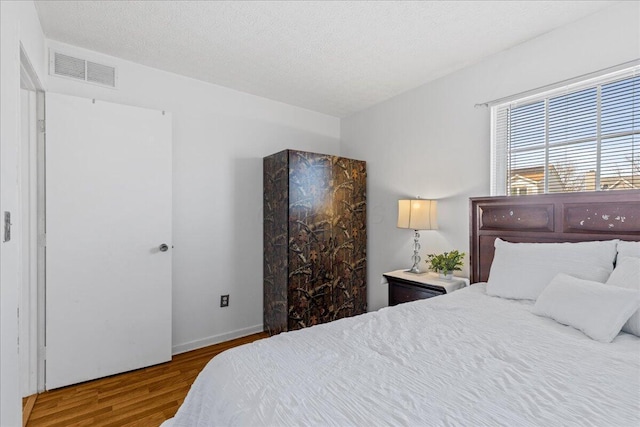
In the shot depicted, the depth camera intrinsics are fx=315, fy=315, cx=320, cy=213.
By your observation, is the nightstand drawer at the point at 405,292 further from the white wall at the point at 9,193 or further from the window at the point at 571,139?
the white wall at the point at 9,193

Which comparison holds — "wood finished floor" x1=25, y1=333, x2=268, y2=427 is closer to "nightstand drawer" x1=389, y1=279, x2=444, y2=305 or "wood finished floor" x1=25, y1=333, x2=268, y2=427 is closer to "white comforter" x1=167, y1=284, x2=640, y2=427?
"white comforter" x1=167, y1=284, x2=640, y2=427

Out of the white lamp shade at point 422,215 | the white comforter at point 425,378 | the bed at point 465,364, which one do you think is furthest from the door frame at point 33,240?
the white lamp shade at point 422,215

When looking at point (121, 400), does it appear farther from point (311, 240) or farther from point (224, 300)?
point (311, 240)

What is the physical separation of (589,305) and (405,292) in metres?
1.45

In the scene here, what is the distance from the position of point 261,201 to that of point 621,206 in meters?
2.91

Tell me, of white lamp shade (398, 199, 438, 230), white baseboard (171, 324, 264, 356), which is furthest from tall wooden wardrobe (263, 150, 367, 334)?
white lamp shade (398, 199, 438, 230)

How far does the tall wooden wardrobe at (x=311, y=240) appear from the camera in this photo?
10.1 ft

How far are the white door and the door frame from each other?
0.05m

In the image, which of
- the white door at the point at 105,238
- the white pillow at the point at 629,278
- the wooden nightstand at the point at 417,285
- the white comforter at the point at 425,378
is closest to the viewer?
the white comforter at the point at 425,378

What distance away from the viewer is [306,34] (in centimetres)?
227

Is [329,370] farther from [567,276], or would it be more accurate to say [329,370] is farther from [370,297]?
[370,297]

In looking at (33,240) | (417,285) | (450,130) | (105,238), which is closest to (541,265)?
(417,285)

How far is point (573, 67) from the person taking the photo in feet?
7.02

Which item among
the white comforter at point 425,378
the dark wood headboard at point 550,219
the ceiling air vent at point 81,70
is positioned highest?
the ceiling air vent at point 81,70
